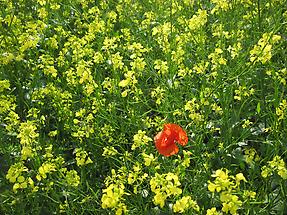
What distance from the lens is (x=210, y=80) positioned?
2.80 meters

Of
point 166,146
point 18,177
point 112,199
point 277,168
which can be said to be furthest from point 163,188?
point 18,177

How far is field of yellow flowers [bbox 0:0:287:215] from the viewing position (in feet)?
6.73

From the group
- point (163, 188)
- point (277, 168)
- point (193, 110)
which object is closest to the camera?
point (163, 188)

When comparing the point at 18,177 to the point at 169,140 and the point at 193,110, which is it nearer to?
the point at 169,140

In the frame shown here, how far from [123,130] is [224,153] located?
19.4 inches

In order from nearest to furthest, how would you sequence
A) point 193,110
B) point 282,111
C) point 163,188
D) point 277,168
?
point 163,188, point 277,168, point 282,111, point 193,110

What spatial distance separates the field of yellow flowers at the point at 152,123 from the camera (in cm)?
205

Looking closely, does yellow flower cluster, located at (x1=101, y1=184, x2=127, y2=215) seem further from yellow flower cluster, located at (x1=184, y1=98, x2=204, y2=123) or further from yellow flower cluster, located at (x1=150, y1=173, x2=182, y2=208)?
yellow flower cluster, located at (x1=184, y1=98, x2=204, y2=123)

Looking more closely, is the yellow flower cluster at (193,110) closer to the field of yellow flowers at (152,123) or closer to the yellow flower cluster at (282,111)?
the field of yellow flowers at (152,123)

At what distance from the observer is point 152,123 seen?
7.83 ft

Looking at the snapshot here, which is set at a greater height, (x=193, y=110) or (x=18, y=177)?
(x=193, y=110)

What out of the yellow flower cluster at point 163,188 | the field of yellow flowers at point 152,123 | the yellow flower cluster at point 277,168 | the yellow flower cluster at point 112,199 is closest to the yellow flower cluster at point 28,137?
the field of yellow flowers at point 152,123

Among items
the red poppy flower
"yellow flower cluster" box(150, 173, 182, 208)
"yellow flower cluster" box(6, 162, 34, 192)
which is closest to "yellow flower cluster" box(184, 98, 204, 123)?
the red poppy flower

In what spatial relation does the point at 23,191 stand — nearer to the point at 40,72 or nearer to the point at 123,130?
the point at 123,130
